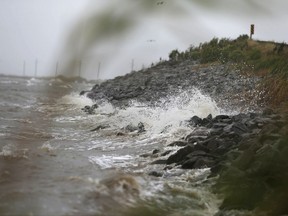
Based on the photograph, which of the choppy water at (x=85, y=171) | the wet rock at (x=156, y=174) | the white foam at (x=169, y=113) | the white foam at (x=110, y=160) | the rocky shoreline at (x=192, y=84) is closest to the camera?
the choppy water at (x=85, y=171)

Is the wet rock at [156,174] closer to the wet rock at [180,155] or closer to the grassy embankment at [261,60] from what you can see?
the wet rock at [180,155]

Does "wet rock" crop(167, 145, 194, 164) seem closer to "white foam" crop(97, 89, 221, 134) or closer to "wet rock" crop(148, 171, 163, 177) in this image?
"wet rock" crop(148, 171, 163, 177)

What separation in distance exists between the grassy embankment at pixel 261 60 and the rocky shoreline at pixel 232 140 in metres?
0.48

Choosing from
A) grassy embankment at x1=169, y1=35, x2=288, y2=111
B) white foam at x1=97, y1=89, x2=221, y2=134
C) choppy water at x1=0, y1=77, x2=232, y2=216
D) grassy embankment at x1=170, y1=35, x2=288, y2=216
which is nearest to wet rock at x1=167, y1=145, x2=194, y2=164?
choppy water at x1=0, y1=77, x2=232, y2=216

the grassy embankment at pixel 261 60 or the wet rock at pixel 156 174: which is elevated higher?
the grassy embankment at pixel 261 60

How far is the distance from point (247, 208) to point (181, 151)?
337 centimetres

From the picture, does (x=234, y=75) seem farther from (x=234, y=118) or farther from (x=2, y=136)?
(x=2, y=136)

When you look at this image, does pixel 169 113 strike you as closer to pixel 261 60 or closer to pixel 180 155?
pixel 180 155

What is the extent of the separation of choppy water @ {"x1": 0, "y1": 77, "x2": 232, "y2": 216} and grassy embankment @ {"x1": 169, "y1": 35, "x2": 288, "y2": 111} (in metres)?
2.40

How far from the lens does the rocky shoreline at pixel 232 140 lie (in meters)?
4.42

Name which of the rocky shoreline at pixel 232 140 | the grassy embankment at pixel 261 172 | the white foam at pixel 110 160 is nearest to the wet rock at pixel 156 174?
the rocky shoreline at pixel 232 140

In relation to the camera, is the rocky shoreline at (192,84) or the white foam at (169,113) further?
the rocky shoreline at (192,84)

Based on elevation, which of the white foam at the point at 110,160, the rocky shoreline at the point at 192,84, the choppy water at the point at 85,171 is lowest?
the white foam at the point at 110,160

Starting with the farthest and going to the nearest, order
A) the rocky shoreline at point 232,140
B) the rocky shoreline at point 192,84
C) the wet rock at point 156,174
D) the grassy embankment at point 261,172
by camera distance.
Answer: the rocky shoreline at point 192,84 → the wet rock at point 156,174 → the rocky shoreline at point 232,140 → the grassy embankment at point 261,172
